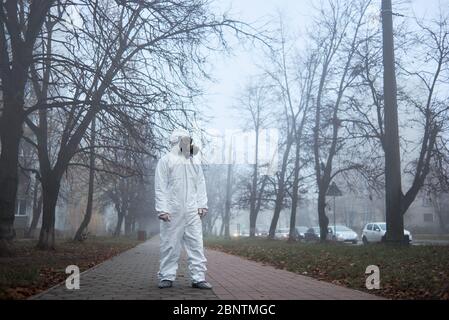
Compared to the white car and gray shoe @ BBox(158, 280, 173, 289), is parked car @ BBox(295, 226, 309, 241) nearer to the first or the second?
the white car

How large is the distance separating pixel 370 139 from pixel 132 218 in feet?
120

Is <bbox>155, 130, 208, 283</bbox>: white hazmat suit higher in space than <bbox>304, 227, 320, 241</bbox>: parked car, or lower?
higher

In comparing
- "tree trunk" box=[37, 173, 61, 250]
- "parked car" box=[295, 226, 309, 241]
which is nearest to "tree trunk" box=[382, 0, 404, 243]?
"tree trunk" box=[37, 173, 61, 250]

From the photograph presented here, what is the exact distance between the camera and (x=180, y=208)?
655cm

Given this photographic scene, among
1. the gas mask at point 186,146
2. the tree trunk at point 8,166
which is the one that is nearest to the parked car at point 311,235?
the tree trunk at point 8,166

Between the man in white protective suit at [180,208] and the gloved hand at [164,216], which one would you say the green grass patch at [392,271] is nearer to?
the man in white protective suit at [180,208]

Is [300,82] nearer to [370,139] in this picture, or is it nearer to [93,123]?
[370,139]

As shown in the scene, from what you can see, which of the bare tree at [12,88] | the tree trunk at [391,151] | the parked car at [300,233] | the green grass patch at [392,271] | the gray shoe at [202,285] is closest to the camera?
the green grass patch at [392,271]

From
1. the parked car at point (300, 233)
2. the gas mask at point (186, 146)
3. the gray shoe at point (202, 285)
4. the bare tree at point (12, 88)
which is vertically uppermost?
the bare tree at point (12, 88)

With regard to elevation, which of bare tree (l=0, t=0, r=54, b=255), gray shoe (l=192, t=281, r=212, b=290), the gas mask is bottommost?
gray shoe (l=192, t=281, r=212, b=290)

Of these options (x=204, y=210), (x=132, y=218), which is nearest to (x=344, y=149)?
(x=204, y=210)

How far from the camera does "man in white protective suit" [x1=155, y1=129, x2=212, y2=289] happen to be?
21.2 ft

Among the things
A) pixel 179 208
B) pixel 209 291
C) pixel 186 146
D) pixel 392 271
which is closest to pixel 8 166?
pixel 186 146

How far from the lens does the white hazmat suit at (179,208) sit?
21.2 feet
